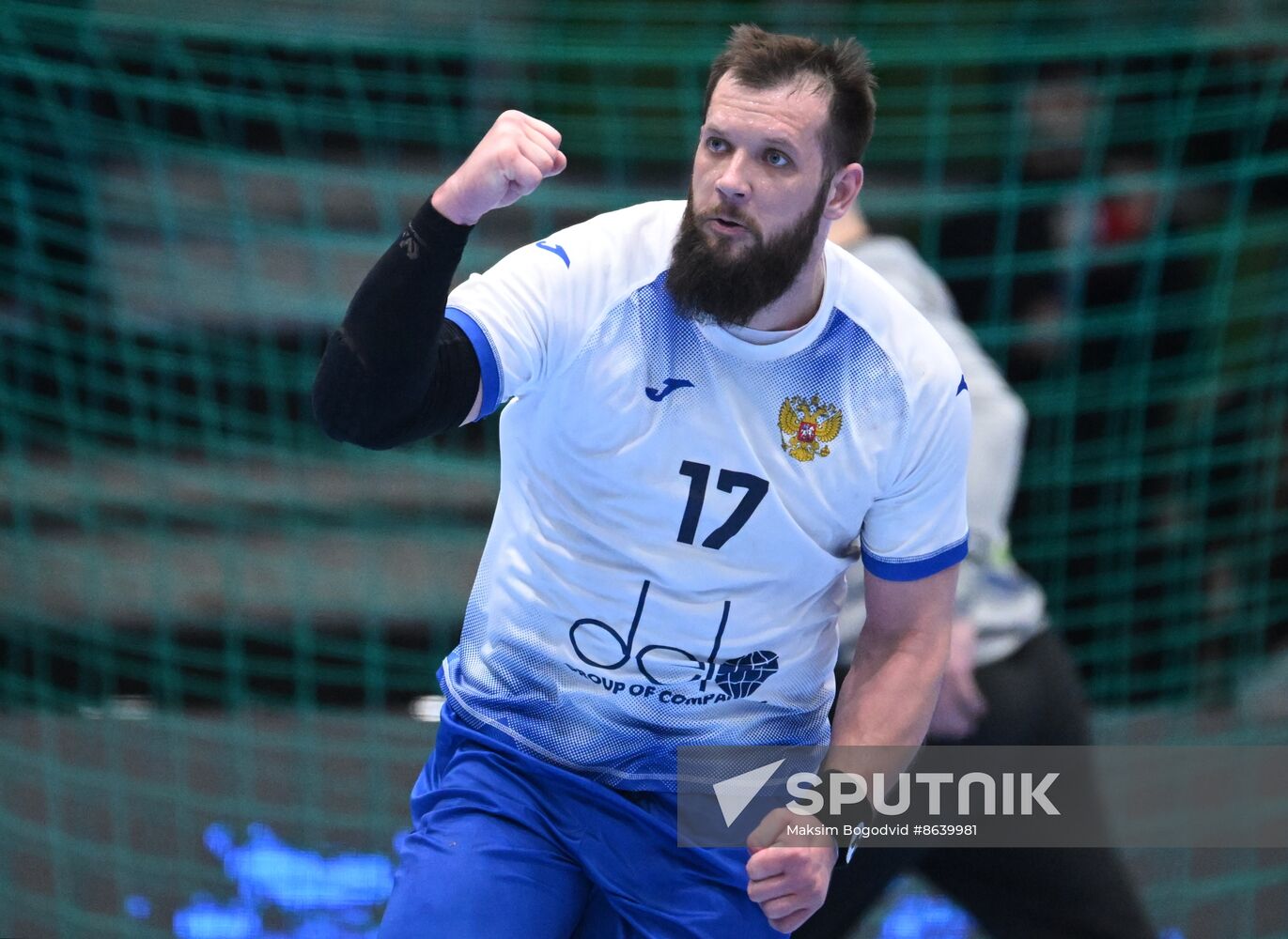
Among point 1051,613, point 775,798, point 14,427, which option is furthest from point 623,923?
point 14,427

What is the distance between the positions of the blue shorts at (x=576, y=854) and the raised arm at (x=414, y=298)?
55 centimetres

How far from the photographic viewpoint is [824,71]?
215 centimetres

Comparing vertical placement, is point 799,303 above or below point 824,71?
below

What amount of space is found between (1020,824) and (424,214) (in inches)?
65.7

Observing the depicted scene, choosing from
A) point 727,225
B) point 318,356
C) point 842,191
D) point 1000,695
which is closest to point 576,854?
point 727,225

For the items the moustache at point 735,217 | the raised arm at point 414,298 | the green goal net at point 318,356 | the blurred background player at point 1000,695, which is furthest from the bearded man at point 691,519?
the green goal net at point 318,356

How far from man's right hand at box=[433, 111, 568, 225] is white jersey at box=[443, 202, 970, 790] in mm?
196

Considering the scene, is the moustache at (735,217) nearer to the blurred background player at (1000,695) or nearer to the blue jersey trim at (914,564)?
the blue jersey trim at (914,564)

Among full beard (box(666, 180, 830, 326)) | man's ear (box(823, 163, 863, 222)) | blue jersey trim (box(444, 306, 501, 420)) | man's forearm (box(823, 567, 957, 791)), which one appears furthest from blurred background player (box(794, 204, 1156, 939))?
blue jersey trim (box(444, 306, 501, 420))

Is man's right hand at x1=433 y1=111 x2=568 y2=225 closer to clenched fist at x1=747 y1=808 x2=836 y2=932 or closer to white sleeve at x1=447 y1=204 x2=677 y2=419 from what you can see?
white sleeve at x1=447 y1=204 x2=677 y2=419

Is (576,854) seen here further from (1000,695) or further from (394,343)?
(1000,695)

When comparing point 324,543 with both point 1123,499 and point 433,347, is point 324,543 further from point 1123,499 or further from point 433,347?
point 433,347

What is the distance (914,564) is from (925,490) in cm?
10

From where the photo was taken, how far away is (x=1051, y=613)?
502 centimetres
